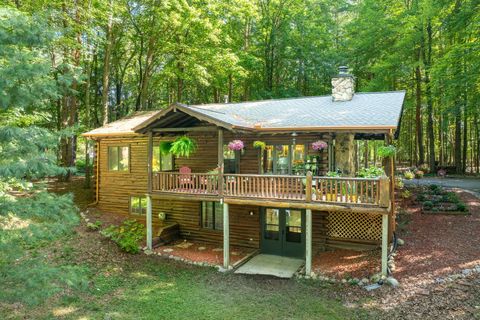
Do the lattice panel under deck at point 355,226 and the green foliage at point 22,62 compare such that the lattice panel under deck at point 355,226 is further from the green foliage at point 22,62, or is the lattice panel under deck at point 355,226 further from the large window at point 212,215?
the green foliage at point 22,62

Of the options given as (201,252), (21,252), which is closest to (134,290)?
(201,252)

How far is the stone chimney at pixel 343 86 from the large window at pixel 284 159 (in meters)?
3.65

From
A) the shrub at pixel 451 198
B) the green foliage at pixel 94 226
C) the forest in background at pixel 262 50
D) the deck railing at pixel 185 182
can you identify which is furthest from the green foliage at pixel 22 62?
the shrub at pixel 451 198

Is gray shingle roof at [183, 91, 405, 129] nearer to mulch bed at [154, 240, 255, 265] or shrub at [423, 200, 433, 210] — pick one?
mulch bed at [154, 240, 255, 265]

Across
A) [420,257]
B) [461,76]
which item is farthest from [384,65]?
[420,257]

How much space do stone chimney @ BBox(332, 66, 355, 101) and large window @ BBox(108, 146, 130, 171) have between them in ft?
34.2

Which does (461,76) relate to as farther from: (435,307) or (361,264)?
(435,307)

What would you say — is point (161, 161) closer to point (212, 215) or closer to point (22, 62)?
point (212, 215)

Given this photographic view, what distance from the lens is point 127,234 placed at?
13695 millimetres

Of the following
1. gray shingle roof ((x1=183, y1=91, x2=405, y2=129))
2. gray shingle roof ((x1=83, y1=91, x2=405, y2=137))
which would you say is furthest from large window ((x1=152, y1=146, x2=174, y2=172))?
gray shingle roof ((x1=183, y1=91, x2=405, y2=129))

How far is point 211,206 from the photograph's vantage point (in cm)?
1465

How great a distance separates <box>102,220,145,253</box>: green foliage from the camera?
505 inches

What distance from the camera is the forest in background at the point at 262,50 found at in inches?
731

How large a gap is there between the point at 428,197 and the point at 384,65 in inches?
455
